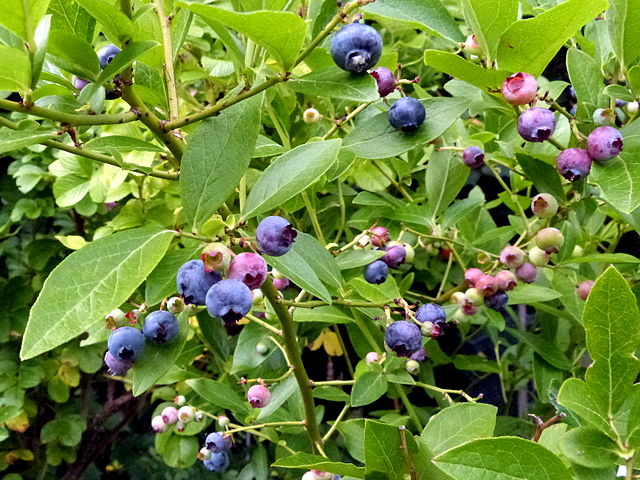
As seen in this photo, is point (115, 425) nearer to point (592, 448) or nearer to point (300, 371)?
point (300, 371)

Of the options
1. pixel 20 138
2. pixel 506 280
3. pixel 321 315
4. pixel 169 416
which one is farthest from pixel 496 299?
pixel 20 138

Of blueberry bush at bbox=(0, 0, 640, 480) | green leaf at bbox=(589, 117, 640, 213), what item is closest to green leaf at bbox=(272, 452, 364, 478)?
blueberry bush at bbox=(0, 0, 640, 480)

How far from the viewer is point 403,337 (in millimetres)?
758

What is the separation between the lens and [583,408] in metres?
0.54

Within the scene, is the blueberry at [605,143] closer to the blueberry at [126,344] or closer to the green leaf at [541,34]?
the green leaf at [541,34]

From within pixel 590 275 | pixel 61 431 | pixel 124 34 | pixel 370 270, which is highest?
pixel 124 34

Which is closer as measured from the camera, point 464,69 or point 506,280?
point 464,69

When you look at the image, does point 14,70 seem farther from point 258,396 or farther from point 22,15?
point 258,396

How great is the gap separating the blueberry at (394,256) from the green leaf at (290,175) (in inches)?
15.1

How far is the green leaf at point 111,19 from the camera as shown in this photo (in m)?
0.52

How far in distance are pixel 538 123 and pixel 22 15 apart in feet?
1.68

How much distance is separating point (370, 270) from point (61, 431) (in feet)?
3.50

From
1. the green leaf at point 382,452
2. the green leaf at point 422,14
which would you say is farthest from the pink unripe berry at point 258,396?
the green leaf at point 422,14

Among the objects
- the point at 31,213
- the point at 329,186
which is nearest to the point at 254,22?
the point at 329,186
